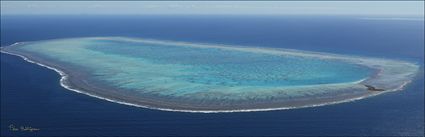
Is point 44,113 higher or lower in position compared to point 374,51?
lower

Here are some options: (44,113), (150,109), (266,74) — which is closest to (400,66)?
(266,74)

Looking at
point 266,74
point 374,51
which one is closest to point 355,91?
point 266,74

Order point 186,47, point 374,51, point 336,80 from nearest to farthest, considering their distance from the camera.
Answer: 1. point 336,80
2. point 374,51
3. point 186,47

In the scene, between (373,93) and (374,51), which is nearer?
(373,93)

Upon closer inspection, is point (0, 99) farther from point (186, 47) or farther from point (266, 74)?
point (186, 47)

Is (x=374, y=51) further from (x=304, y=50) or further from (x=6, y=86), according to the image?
(x=6, y=86)

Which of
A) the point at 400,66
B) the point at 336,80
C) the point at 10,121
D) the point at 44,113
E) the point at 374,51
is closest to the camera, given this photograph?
the point at 10,121
